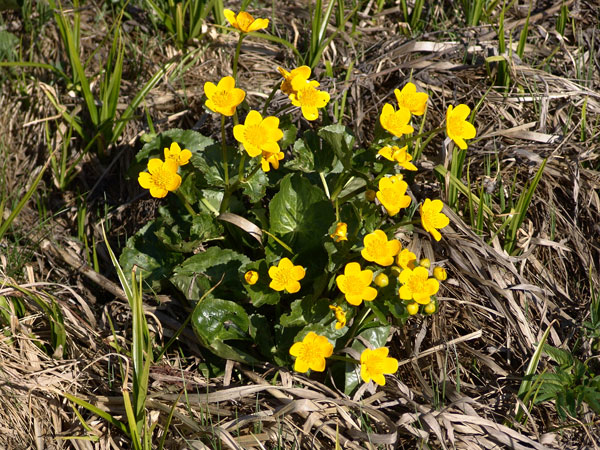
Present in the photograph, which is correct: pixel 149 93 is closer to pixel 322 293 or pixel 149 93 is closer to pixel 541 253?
pixel 322 293

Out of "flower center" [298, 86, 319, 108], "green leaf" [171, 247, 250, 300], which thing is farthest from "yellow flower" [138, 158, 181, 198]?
"flower center" [298, 86, 319, 108]

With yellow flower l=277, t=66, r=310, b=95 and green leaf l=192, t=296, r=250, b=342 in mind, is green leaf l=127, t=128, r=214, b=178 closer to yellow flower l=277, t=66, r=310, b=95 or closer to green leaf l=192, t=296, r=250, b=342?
yellow flower l=277, t=66, r=310, b=95

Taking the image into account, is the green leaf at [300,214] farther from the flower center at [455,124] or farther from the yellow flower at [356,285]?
the flower center at [455,124]

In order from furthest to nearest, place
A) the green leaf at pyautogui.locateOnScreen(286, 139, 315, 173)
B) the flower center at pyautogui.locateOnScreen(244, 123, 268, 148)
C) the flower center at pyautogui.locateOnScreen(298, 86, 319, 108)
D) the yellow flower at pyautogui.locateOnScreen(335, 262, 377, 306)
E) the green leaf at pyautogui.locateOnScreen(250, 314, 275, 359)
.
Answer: the green leaf at pyautogui.locateOnScreen(286, 139, 315, 173) → the green leaf at pyautogui.locateOnScreen(250, 314, 275, 359) → the flower center at pyautogui.locateOnScreen(298, 86, 319, 108) → the flower center at pyautogui.locateOnScreen(244, 123, 268, 148) → the yellow flower at pyautogui.locateOnScreen(335, 262, 377, 306)

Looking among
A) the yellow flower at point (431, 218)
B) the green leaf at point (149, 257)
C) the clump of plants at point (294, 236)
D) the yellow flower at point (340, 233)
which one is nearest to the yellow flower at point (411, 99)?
the clump of plants at point (294, 236)

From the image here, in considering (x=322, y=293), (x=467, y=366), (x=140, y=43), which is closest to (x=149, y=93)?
(x=140, y=43)

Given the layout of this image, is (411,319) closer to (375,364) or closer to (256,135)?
(375,364)

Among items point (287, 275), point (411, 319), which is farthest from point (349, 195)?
point (411, 319)
